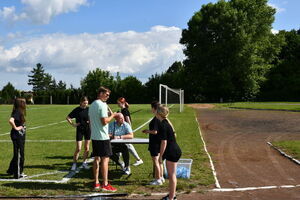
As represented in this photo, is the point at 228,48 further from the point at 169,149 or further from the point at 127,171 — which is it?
the point at 169,149

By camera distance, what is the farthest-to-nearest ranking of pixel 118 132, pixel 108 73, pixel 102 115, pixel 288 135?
pixel 108 73
pixel 288 135
pixel 118 132
pixel 102 115

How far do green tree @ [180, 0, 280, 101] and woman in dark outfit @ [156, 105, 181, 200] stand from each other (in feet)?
151

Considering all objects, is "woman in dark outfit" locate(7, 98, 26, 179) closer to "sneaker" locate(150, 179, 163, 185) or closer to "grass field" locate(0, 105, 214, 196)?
"grass field" locate(0, 105, 214, 196)

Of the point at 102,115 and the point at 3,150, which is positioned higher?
the point at 102,115

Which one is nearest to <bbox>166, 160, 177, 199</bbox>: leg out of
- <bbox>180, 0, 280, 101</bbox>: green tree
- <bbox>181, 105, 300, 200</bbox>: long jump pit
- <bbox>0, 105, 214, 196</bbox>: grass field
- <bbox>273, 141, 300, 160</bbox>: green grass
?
<bbox>181, 105, 300, 200</bbox>: long jump pit

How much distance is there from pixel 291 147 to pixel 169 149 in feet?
23.5

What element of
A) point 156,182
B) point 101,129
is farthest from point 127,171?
point 101,129

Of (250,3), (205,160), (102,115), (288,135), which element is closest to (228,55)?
(250,3)

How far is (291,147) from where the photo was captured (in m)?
11.5

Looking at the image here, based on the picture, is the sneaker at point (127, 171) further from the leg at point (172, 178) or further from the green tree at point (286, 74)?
the green tree at point (286, 74)

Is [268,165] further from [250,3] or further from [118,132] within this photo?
[250,3]

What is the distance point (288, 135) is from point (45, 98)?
206ft

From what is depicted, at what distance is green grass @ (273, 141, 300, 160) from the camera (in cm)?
1030

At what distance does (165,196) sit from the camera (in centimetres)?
589
